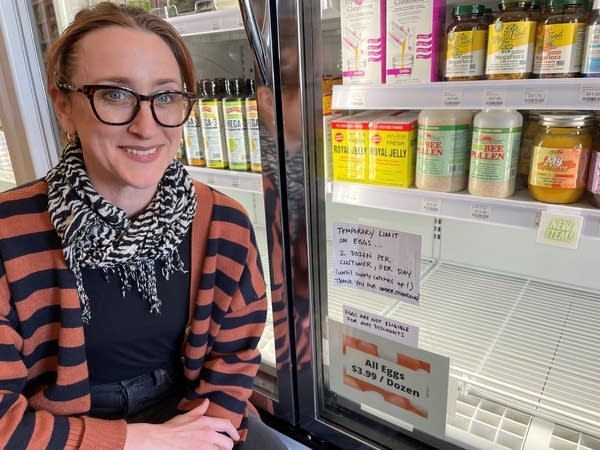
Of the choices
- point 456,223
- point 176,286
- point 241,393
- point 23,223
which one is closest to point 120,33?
point 23,223

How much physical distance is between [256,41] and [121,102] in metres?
0.26

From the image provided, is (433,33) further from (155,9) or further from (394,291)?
(155,9)

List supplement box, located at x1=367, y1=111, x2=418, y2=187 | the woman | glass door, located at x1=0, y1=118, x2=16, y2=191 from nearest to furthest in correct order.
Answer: the woman → supplement box, located at x1=367, y1=111, x2=418, y2=187 → glass door, located at x1=0, y1=118, x2=16, y2=191

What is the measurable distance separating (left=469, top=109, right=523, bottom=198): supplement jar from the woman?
0.48 meters

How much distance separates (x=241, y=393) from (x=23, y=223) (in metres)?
0.53

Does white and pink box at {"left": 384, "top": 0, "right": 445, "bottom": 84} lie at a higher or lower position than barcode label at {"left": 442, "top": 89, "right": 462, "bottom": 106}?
higher

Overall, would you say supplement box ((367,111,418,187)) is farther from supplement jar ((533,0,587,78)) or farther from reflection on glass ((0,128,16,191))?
reflection on glass ((0,128,16,191))

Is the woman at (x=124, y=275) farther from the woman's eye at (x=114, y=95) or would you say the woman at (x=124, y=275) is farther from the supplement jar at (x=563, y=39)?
the supplement jar at (x=563, y=39)

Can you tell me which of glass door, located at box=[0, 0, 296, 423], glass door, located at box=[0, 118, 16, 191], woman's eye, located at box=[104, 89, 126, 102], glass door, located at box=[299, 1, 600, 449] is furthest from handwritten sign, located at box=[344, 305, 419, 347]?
glass door, located at box=[0, 118, 16, 191]

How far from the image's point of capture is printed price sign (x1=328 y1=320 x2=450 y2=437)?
90 cm

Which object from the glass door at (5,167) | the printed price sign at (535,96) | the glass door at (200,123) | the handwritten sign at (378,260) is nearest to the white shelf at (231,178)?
the glass door at (200,123)

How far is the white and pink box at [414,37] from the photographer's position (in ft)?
2.86

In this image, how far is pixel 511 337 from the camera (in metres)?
1.20

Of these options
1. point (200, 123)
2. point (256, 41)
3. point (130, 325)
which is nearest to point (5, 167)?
point (200, 123)
